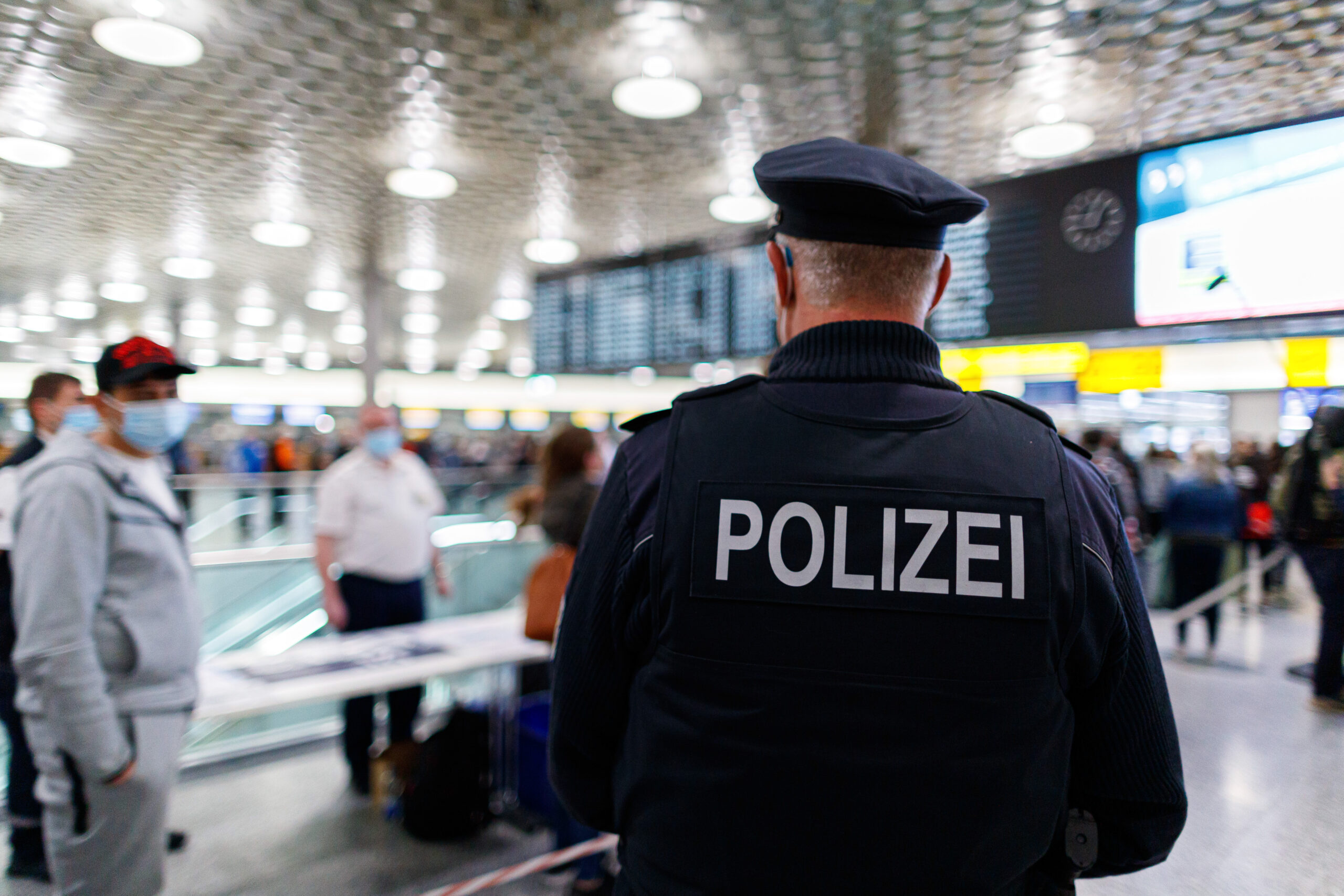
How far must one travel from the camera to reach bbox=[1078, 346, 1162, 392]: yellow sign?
7934 mm

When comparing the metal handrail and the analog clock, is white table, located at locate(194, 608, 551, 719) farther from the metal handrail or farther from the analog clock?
the metal handrail

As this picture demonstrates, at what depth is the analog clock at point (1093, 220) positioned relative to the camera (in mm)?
2941

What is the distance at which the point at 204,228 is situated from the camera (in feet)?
21.7

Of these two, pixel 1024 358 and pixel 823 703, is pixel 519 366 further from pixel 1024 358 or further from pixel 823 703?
pixel 823 703

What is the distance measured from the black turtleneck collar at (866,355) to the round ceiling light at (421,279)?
7.93m

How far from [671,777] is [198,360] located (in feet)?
68.1

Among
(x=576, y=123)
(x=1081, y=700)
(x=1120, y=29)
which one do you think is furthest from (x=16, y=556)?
(x=1120, y=29)

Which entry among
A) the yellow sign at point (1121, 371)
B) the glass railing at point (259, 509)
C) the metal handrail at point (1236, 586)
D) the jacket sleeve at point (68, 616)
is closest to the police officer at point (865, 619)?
the jacket sleeve at point (68, 616)

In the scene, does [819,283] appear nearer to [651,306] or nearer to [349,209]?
[651,306]

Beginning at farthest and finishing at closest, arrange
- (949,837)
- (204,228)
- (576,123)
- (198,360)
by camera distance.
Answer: (198,360) → (204,228) → (576,123) → (949,837)

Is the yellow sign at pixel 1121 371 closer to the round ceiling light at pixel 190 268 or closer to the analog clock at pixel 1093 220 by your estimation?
the analog clock at pixel 1093 220

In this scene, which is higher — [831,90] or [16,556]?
[831,90]

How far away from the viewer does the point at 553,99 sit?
3.95 meters

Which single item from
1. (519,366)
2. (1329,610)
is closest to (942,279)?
(1329,610)
